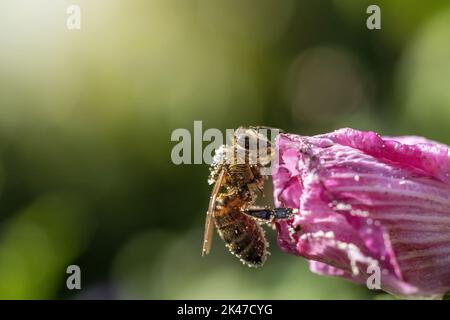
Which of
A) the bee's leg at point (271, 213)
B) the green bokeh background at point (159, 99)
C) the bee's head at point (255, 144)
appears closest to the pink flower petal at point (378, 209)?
the bee's leg at point (271, 213)

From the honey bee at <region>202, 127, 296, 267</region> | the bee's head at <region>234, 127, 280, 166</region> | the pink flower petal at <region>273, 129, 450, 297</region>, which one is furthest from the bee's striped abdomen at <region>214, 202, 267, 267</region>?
the pink flower petal at <region>273, 129, 450, 297</region>

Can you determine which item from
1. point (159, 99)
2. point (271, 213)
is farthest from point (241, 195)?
point (159, 99)

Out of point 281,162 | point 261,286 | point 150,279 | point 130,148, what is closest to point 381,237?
point 281,162

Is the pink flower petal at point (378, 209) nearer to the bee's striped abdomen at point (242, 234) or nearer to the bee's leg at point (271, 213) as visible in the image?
the bee's leg at point (271, 213)

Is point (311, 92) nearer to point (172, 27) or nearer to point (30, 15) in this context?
point (172, 27)

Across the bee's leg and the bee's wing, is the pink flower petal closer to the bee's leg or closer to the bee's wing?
the bee's leg

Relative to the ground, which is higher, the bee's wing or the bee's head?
the bee's head

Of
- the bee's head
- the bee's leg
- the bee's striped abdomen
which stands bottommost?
the bee's striped abdomen
